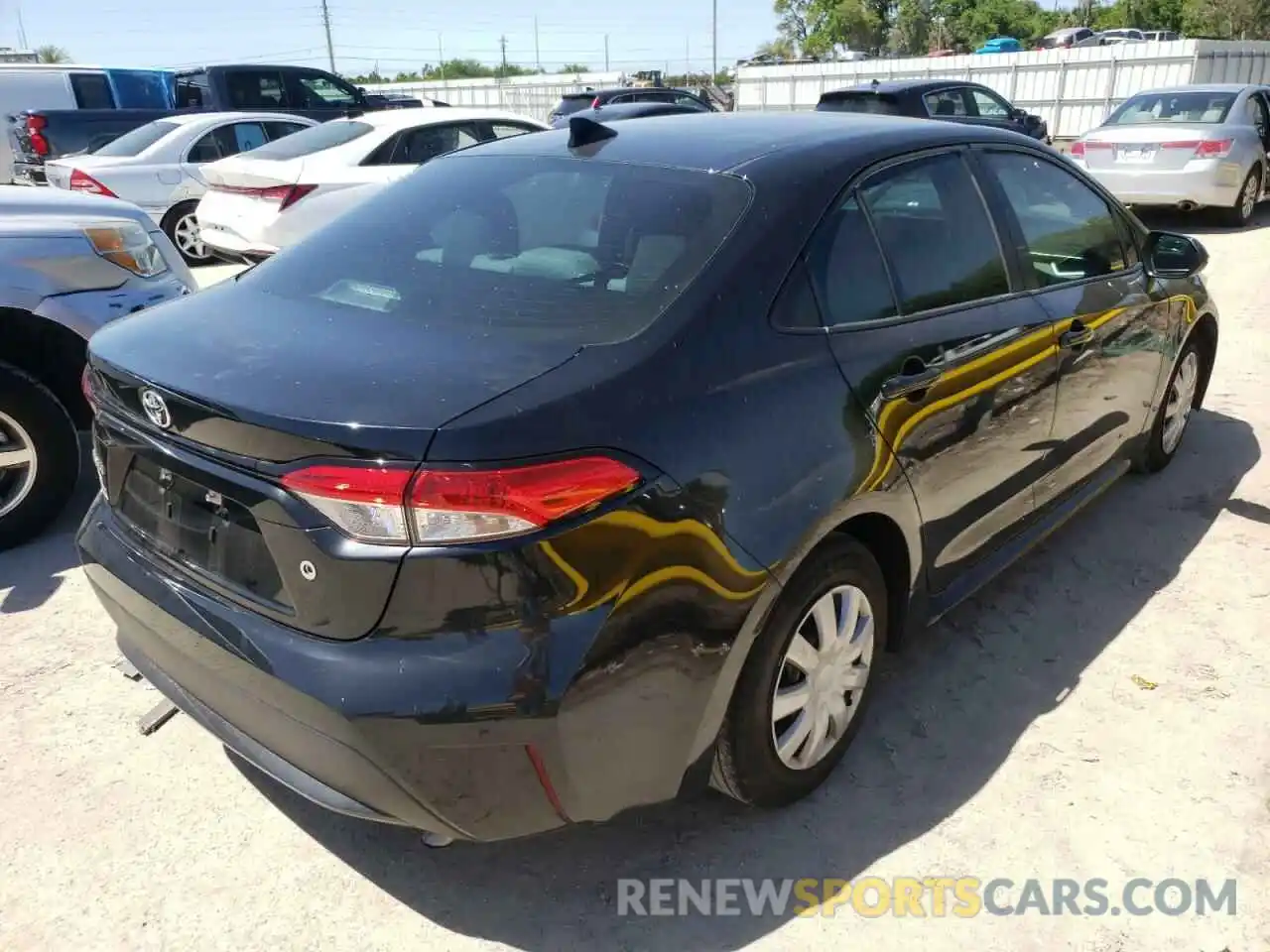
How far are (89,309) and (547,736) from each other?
125 inches

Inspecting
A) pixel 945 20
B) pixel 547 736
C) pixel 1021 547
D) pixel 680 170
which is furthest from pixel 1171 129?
pixel 945 20

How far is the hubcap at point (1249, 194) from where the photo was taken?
11.1 m

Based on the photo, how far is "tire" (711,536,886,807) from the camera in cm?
230

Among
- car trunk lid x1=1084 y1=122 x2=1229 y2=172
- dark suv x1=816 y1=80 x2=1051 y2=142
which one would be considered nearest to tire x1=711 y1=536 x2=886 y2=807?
dark suv x1=816 y1=80 x2=1051 y2=142

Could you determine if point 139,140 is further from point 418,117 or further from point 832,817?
point 832,817

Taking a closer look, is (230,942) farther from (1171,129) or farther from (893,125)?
(1171,129)

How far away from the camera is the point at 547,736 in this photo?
1.90 meters

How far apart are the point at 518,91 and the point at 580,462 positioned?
40.1 m

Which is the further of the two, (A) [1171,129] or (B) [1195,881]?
(A) [1171,129]

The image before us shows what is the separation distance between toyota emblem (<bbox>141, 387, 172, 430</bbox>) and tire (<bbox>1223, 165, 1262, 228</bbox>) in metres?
11.9

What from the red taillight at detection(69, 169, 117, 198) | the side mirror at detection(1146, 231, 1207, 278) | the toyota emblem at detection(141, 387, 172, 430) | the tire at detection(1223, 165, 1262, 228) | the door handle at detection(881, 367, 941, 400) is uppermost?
the toyota emblem at detection(141, 387, 172, 430)

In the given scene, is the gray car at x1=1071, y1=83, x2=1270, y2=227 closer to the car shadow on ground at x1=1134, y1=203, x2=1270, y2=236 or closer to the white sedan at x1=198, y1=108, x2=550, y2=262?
the car shadow on ground at x1=1134, y1=203, x2=1270, y2=236

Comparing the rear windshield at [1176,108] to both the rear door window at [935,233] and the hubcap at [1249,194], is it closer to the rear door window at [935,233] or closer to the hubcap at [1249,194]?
the hubcap at [1249,194]

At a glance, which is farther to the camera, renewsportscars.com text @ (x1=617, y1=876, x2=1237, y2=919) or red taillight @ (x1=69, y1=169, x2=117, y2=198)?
red taillight @ (x1=69, y1=169, x2=117, y2=198)
